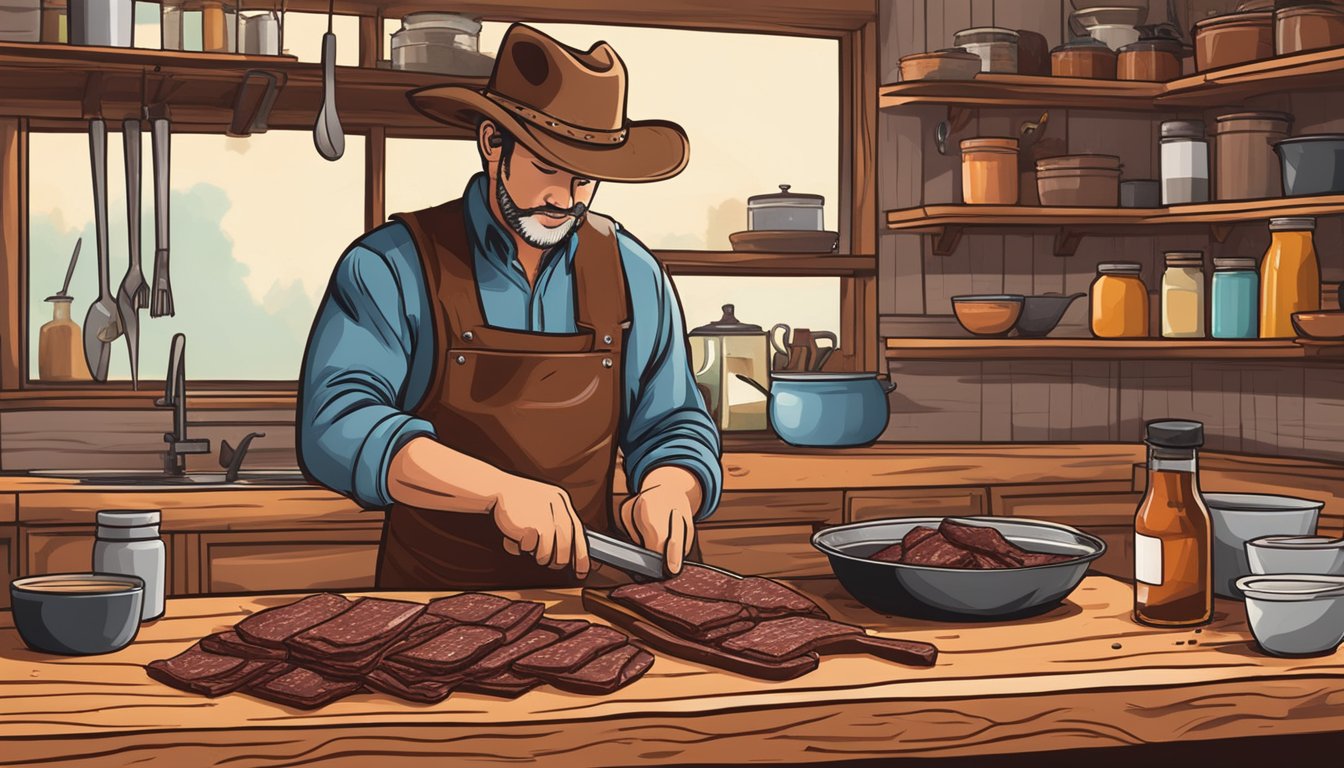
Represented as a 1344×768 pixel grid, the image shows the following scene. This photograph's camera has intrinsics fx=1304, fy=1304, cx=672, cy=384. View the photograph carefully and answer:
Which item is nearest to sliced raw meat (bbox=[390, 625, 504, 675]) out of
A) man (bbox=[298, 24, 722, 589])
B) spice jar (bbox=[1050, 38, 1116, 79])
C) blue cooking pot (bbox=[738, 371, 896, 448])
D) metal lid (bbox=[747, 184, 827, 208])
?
man (bbox=[298, 24, 722, 589])

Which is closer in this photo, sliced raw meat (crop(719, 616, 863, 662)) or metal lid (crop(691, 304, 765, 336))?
sliced raw meat (crop(719, 616, 863, 662))

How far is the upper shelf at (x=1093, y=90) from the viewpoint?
341 centimetres

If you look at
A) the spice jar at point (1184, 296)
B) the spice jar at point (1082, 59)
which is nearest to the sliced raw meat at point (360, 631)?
the spice jar at point (1184, 296)

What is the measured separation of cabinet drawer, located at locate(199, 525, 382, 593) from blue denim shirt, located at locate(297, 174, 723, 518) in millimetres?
766

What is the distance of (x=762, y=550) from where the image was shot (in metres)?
3.15

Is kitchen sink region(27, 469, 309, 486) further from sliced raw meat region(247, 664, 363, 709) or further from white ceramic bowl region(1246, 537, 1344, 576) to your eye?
white ceramic bowl region(1246, 537, 1344, 576)

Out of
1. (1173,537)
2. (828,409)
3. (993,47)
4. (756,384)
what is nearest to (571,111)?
(1173,537)

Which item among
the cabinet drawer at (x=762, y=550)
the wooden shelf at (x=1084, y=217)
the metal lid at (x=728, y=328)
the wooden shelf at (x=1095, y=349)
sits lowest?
the cabinet drawer at (x=762, y=550)

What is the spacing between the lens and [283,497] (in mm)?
2900

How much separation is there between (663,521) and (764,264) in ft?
6.17

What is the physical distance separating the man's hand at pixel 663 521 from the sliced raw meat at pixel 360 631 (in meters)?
0.38

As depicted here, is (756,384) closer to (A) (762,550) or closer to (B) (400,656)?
(A) (762,550)

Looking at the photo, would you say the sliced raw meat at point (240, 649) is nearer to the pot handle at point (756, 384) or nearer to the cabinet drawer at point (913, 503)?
the cabinet drawer at point (913, 503)

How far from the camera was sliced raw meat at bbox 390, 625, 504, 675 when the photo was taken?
1.31 m
